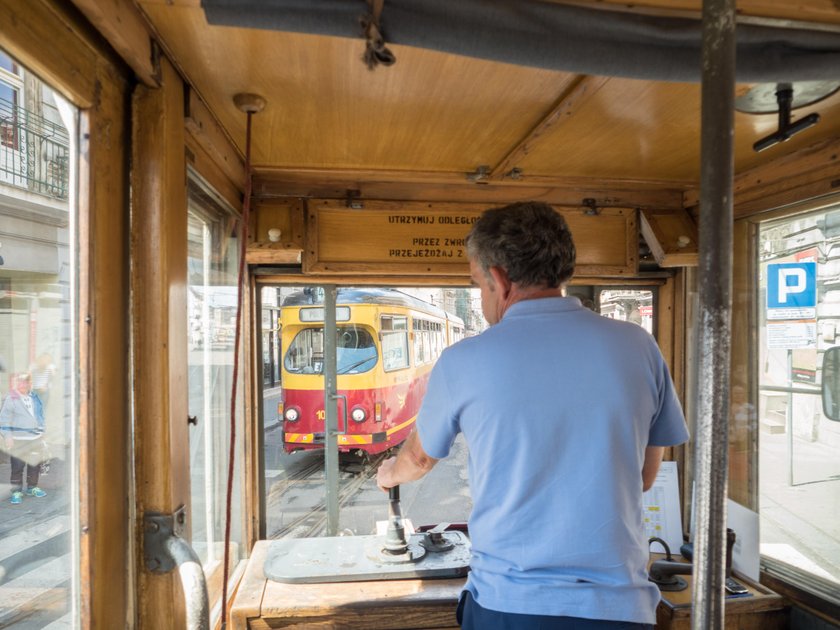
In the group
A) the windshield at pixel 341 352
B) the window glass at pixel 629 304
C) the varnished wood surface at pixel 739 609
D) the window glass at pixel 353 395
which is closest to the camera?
the varnished wood surface at pixel 739 609

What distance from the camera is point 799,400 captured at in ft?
8.41

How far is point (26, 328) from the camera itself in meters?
1.02

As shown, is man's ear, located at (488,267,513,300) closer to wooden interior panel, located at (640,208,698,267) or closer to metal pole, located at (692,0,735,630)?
metal pole, located at (692,0,735,630)

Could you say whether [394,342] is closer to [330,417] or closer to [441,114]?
[330,417]

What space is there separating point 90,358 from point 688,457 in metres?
3.08

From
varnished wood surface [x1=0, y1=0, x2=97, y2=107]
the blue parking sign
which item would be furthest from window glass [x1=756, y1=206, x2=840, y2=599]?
varnished wood surface [x1=0, y1=0, x2=97, y2=107]

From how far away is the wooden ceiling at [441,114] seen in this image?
4.32 ft

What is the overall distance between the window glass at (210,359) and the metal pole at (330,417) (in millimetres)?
624

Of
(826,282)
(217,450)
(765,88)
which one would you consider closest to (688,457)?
(826,282)

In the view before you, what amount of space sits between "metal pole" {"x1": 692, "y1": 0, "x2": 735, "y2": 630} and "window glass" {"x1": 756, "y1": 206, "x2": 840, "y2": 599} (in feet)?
6.68

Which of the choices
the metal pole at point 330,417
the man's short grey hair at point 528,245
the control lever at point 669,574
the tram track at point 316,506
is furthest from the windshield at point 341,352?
the man's short grey hair at point 528,245

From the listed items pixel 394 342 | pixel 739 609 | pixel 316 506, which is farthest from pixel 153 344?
pixel 394 342

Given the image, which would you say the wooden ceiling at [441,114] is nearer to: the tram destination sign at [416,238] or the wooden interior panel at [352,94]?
the wooden interior panel at [352,94]

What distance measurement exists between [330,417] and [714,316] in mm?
2854
